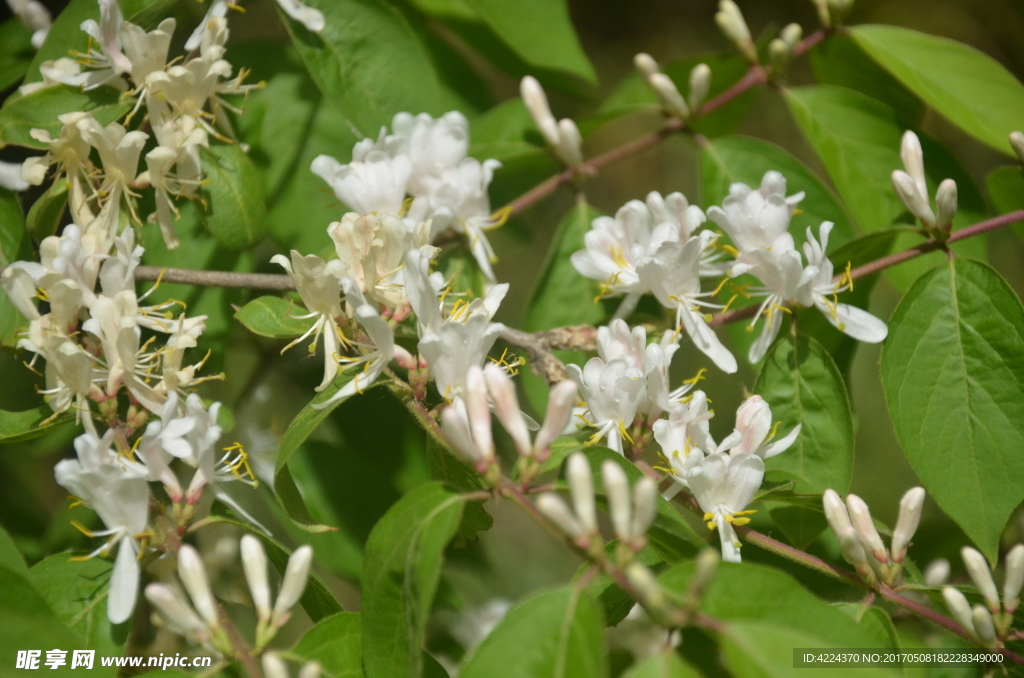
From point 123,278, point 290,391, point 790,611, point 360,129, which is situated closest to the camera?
point 790,611

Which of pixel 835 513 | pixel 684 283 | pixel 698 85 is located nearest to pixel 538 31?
pixel 698 85

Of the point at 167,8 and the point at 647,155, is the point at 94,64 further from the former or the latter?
the point at 647,155

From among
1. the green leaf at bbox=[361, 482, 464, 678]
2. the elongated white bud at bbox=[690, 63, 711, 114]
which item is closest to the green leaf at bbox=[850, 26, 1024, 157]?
the elongated white bud at bbox=[690, 63, 711, 114]

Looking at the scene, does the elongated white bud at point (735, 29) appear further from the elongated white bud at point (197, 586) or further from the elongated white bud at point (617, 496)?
the elongated white bud at point (197, 586)

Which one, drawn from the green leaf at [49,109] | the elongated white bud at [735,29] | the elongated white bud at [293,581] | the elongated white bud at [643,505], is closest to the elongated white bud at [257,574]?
the elongated white bud at [293,581]

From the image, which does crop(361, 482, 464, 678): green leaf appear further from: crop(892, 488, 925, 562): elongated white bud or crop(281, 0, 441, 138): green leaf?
crop(281, 0, 441, 138): green leaf

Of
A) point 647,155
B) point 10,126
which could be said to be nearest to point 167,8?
point 10,126
